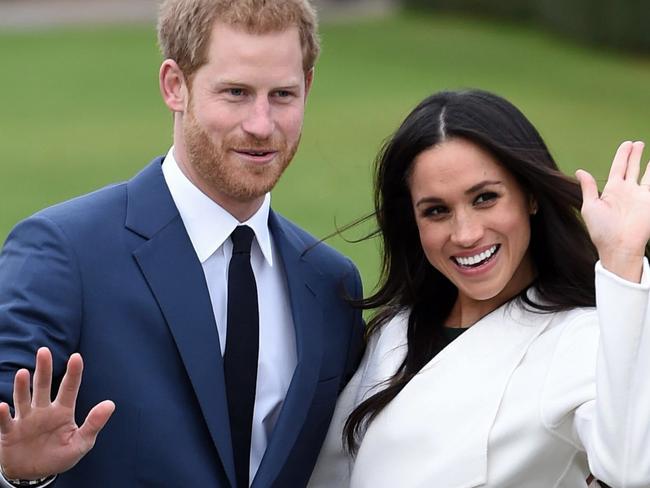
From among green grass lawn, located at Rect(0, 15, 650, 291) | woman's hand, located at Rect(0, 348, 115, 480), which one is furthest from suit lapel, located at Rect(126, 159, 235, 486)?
green grass lawn, located at Rect(0, 15, 650, 291)

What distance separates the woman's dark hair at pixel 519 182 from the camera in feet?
13.0

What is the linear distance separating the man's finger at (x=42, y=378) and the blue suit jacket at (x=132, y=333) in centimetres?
22

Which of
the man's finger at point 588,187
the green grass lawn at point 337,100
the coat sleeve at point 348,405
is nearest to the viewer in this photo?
the man's finger at point 588,187

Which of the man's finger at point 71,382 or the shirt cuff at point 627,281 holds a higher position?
the shirt cuff at point 627,281

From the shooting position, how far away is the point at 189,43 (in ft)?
12.7

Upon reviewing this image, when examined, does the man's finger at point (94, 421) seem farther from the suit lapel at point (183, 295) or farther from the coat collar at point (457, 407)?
the coat collar at point (457, 407)

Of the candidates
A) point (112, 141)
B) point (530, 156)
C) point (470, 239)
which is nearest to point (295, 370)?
point (470, 239)

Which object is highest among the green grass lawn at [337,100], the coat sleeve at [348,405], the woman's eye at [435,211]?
the woman's eye at [435,211]

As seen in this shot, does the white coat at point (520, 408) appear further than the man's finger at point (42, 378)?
Yes

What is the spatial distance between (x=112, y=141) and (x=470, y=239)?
14.0m

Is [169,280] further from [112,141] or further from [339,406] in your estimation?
[112,141]

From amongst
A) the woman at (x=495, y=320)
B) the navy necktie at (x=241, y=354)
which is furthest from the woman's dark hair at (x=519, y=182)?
the navy necktie at (x=241, y=354)

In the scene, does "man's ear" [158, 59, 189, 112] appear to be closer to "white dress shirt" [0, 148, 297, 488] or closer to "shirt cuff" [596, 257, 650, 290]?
"white dress shirt" [0, 148, 297, 488]

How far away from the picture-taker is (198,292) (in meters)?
3.81
